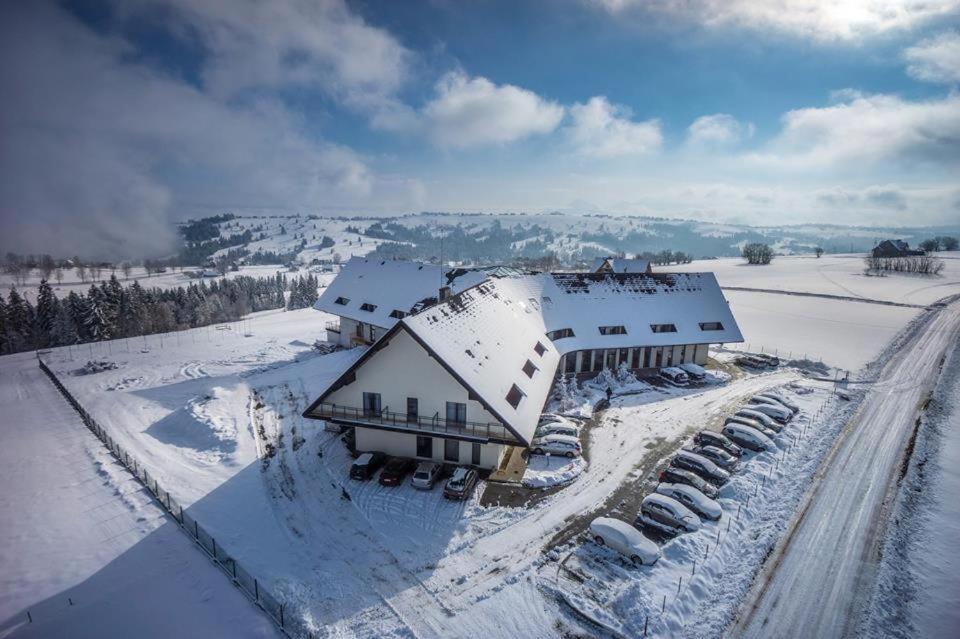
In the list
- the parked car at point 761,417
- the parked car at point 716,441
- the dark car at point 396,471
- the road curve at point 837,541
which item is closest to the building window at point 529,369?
the dark car at point 396,471

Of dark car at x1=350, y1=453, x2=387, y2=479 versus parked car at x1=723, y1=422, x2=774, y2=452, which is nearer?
dark car at x1=350, y1=453, x2=387, y2=479

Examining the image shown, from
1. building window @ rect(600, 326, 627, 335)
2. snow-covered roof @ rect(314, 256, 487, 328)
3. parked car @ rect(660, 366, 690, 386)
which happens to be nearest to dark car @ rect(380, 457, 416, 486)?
snow-covered roof @ rect(314, 256, 487, 328)

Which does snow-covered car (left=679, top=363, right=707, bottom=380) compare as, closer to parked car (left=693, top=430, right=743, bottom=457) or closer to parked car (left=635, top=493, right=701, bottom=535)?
parked car (left=693, top=430, right=743, bottom=457)

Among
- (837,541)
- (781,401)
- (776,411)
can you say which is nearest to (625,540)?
(837,541)

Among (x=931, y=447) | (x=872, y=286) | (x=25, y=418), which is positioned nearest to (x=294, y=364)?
(x=25, y=418)

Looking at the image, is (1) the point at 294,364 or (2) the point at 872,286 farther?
(2) the point at 872,286

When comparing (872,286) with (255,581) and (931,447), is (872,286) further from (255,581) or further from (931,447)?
(255,581)
